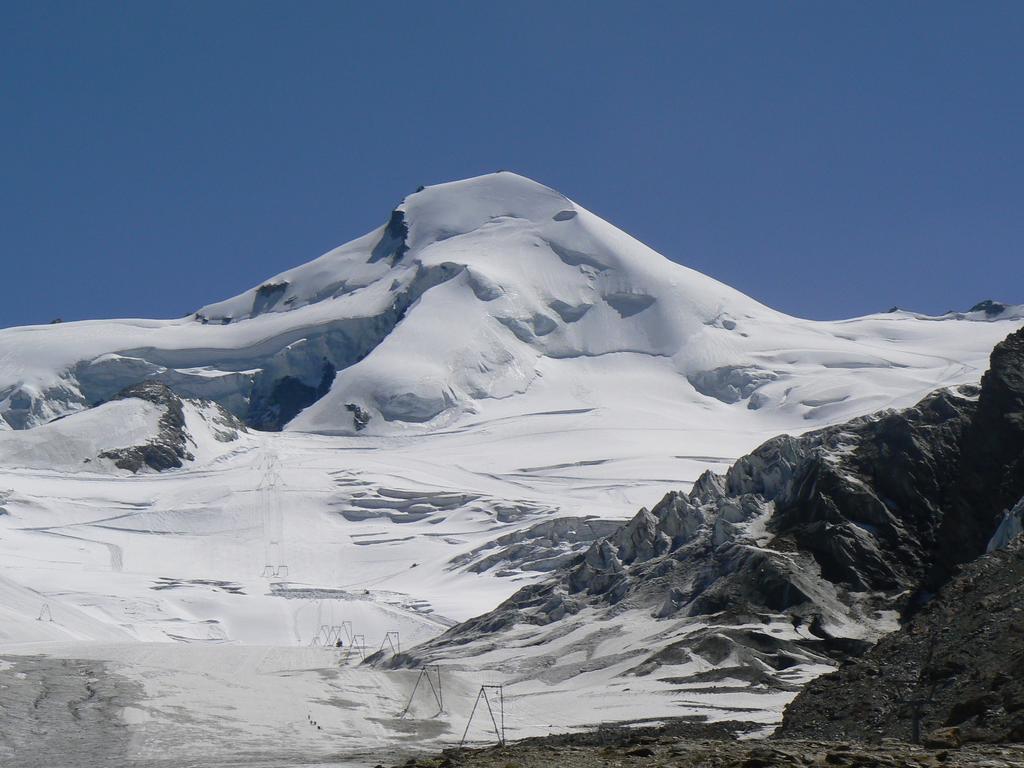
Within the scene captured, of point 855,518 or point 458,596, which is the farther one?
point 458,596

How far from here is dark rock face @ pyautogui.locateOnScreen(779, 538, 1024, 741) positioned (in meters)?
31.5

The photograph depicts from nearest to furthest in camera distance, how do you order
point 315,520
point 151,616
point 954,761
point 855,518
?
point 954,761
point 855,518
point 151,616
point 315,520

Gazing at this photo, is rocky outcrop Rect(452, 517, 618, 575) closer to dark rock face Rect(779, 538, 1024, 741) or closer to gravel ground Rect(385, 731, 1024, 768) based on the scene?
dark rock face Rect(779, 538, 1024, 741)

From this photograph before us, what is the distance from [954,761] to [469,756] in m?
11.3

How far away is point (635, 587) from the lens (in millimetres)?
88562

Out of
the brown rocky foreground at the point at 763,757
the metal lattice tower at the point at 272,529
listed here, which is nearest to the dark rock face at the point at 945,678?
the brown rocky foreground at the point at 763,757

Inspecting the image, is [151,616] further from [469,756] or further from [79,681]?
[469,756]

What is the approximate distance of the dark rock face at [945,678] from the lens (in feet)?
103

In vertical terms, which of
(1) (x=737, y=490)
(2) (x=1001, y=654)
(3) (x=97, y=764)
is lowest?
(3) (x=97, y=764)

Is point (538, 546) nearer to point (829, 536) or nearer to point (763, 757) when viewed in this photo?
point (829, 536)

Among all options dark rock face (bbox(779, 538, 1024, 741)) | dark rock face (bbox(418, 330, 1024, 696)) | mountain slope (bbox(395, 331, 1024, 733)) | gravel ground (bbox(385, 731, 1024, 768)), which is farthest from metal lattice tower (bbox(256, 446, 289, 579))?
gravel ground (bbox(385, 731, 1024, 768))

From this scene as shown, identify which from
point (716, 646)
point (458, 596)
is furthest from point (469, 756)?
point (458, 596)

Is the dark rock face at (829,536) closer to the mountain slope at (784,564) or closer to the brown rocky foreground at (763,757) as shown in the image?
the mountain slope at (784,564)

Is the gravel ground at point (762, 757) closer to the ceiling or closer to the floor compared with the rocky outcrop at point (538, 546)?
closer to the floor
